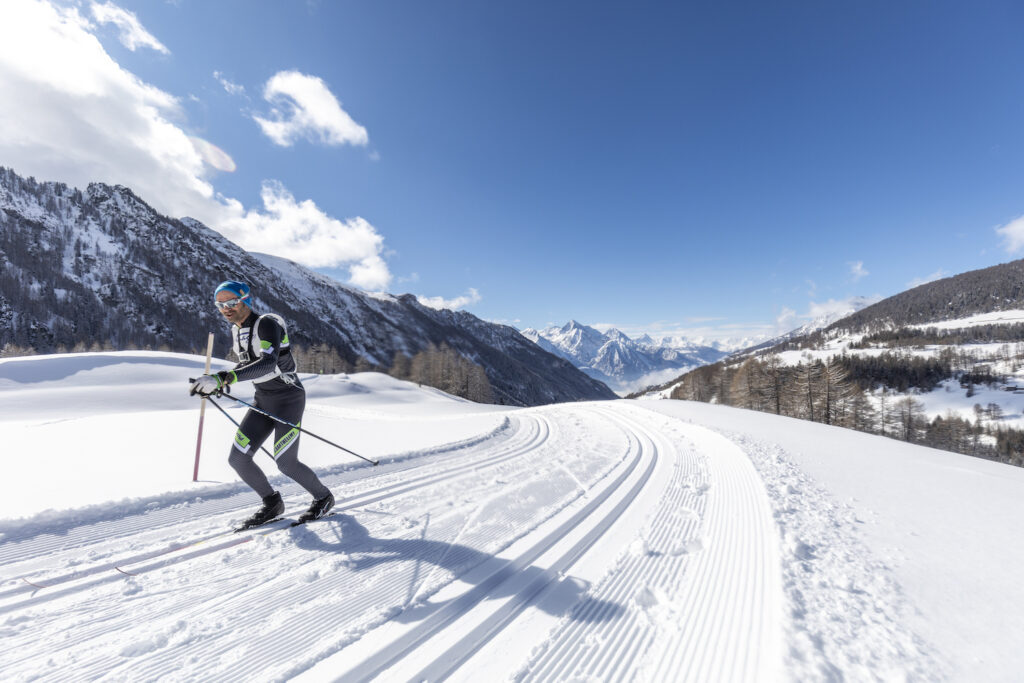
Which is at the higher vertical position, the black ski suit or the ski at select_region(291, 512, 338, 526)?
the black ski suit

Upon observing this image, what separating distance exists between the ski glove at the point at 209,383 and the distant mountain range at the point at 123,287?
96.2m

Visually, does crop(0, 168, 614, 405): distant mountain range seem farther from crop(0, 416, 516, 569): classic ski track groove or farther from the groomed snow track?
the groomed snow track

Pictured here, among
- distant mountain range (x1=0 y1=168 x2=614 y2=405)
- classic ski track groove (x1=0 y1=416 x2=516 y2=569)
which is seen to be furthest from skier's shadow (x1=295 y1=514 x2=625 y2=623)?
distant mountain range (x1=0 y1=168 x2=614 y2=405)

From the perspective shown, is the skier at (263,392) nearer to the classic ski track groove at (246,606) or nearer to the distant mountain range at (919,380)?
A: the classic ski track groove at (246,606)

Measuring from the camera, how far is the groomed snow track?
86.4 inches

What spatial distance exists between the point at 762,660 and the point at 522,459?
16.5 feet

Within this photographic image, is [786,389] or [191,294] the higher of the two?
[191,294]

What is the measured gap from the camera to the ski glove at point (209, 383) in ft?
12.2

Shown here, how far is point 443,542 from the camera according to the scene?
3.63 m

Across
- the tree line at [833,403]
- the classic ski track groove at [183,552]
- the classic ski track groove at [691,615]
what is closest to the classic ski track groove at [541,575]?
the classic ski track groove at [691,615]

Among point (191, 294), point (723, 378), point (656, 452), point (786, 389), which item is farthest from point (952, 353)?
point (191, 294)

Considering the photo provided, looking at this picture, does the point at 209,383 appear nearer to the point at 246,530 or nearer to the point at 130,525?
the point at 246,530

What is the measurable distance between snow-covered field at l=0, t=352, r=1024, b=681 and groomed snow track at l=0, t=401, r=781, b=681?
2 centimetres

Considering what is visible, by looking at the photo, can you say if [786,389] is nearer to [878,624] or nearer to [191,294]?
[878,624]
